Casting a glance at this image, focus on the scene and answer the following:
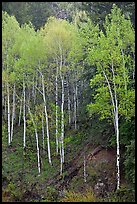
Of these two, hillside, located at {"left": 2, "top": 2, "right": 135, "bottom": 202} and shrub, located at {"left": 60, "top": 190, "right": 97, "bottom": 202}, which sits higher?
hillside, located at {"left": 2, "top": 2, "right": 135, "bottom": 202}

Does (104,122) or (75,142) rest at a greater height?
(104,122)

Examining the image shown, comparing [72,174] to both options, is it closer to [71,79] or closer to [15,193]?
[15,193]

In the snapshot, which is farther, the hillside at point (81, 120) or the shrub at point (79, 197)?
the hillside at point (81, 120)

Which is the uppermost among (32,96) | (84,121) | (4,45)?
(4,45)

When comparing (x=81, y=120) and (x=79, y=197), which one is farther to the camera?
(x=81, y=120)

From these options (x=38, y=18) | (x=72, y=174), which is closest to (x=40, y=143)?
(x=72, y=174)

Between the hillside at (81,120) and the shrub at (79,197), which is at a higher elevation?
the hillside at (81,120)

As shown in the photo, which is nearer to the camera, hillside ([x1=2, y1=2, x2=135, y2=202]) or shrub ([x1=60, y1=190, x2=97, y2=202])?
shrub ([x1=60, y1=190, x2=97, y2=202])

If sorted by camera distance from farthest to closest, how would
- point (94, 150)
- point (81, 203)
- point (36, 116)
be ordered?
1. point (36, 116)
2. point (94, 150)
3. point (81, 203)

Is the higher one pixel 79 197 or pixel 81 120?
pixel 81 120

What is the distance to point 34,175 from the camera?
61.0 ft

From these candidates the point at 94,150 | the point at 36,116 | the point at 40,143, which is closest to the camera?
the point at 94,150

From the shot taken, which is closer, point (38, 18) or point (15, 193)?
point (15, 193)

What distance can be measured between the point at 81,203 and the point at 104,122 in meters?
4.80
